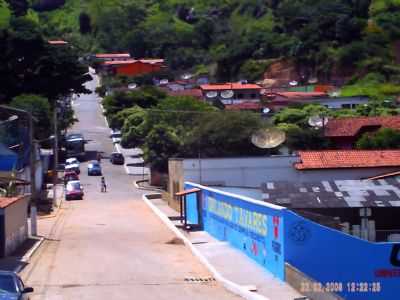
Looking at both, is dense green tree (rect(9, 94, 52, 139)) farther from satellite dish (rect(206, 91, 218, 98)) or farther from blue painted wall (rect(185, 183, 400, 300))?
blue painted wall (rect(185, 183, 400, 300))

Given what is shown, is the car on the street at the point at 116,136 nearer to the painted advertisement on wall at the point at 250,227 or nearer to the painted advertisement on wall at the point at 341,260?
the painted advertisement on wall at the point at 250,227

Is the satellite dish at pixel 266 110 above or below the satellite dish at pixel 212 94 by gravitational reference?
below

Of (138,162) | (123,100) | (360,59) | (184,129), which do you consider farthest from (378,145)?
(360,59)

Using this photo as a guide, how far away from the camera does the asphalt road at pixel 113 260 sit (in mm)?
23891

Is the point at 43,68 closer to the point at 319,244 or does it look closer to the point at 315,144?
the point at 315,144

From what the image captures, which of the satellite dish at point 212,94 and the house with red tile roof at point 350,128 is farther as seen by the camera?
the satellite dish at point 212,94

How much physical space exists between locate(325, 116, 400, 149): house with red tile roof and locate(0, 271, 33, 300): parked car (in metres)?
59.4

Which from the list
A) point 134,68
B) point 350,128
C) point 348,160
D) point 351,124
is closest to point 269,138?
point 348,160

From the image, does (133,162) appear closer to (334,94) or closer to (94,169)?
(94,169)

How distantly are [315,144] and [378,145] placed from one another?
7063 mm

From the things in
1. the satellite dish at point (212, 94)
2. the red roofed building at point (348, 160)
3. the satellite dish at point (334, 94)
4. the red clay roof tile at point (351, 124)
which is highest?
the satellite dish at point (212, 94)

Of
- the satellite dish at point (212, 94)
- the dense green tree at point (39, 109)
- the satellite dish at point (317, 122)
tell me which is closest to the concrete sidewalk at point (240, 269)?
the satellite dish at point (317, 122)

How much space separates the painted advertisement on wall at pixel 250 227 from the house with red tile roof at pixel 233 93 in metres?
76.1

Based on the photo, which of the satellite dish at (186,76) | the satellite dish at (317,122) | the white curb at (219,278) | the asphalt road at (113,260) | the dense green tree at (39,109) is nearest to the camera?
the white curb at (219,278)
